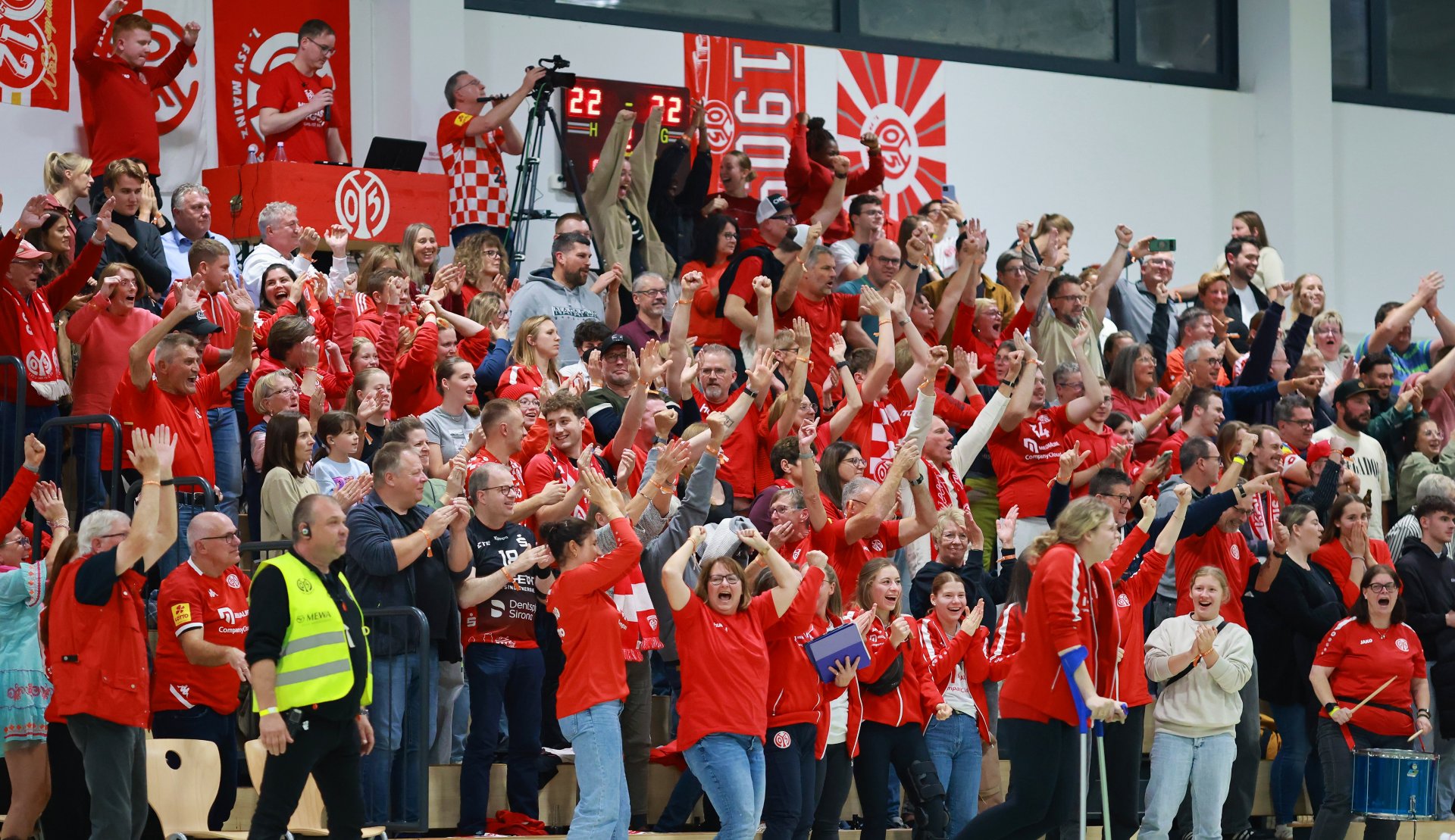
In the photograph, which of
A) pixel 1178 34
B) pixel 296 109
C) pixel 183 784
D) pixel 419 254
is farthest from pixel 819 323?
pixel 1178 34

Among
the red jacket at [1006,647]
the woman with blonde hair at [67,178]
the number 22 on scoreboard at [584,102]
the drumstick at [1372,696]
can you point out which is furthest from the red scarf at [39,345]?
the drumstick at [1372,696]

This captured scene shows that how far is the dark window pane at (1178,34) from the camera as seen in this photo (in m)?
18.6

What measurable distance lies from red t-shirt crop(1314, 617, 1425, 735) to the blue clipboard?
324 centimetres

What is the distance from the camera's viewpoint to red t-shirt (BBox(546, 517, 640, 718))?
8055 millimetres

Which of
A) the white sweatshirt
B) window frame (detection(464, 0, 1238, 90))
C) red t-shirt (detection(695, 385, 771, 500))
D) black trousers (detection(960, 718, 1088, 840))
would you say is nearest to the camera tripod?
window frame (detection(464, 0, 1238, 90))

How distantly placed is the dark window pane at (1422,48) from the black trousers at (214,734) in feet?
48.3

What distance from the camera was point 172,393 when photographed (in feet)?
30.8

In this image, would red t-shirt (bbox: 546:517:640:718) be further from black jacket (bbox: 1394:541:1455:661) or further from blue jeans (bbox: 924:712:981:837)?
black jacket (bbox: 1394:541:1455:661)

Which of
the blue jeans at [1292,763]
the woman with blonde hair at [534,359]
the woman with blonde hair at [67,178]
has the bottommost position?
the blue jeans at [1292,763]

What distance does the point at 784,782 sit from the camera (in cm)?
863

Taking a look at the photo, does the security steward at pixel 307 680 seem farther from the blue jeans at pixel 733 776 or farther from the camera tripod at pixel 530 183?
the camera tripod at pixel 530 183

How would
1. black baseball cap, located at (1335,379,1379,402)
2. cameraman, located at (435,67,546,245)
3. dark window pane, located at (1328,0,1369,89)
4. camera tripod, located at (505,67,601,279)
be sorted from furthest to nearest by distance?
dark window pane, located at (1328,0,1369,89)
cameraman, located at (435,67,546,245)
camera tripod, located at (505,67,601,279)
black baseball cap, located at (1335,379,1379,402)

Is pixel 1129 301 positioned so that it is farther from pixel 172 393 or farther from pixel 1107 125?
pixel 172 393

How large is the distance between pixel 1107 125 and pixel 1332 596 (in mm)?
7988
